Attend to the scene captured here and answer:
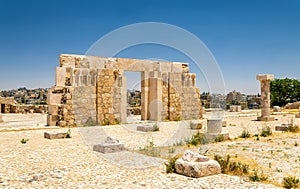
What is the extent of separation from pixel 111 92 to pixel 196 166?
1028cm

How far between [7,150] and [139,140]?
3959 mm

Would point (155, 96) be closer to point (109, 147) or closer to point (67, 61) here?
point (67, 61)

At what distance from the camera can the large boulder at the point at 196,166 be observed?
17.3 feet

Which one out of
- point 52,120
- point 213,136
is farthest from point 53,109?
point 213,136

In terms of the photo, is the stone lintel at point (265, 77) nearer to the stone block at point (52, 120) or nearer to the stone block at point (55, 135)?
the stone block at point (52, 120)

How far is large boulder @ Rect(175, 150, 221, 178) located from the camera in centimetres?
528

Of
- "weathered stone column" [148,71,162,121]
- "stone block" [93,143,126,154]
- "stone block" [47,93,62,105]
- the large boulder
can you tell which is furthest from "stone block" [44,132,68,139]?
→ "weathered stone column" [148,71,162,121]

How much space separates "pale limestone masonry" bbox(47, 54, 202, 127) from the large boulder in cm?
934

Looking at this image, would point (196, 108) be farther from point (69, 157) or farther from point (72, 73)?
point (69, 157)

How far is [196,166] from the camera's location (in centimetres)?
531

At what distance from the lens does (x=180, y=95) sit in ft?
59.1

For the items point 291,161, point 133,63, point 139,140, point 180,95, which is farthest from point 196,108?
point 291,161

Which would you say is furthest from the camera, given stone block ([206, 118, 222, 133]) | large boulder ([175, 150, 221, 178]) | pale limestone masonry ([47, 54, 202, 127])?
pale limestone masonry ([47, 54, 202, 127])

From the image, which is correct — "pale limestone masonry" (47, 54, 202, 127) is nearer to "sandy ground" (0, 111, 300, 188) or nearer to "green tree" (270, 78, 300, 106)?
"sandy ground" (0, 111, 300, 188)
